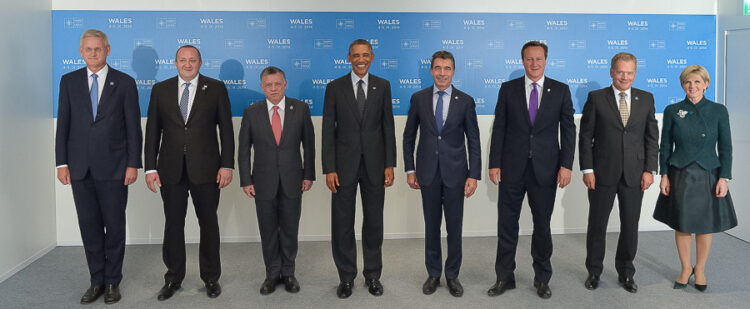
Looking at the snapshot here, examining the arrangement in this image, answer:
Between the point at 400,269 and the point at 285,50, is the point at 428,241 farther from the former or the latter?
the point at 285,50

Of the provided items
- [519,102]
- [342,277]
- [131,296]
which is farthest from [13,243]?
[519,102]

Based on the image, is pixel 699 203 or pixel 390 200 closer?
pixel 699 203

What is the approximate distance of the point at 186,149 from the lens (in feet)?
10.4

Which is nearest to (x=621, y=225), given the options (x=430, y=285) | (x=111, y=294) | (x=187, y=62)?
(x=430, y=285)

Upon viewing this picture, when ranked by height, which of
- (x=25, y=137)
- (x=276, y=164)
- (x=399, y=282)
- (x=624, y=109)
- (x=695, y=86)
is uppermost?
(x=695, y=86)

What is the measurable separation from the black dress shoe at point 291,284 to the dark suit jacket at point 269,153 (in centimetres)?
58

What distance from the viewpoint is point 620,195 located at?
3.38 meters

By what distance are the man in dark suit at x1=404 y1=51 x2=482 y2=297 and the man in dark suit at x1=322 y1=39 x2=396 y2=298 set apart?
0.62 ft

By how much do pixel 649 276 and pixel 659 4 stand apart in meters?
2.74

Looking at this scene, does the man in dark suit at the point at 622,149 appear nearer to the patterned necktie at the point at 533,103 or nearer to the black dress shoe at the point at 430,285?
the patterned necktie at the point at 533,103

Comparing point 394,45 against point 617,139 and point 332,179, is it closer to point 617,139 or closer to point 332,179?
point 332,179

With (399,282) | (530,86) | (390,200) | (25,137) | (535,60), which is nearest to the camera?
(535,60)

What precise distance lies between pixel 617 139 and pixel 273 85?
2244 millimetres

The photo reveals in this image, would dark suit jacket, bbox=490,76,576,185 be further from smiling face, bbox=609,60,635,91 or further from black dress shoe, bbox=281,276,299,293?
black dress shoe, bbox=281,276,299,293
